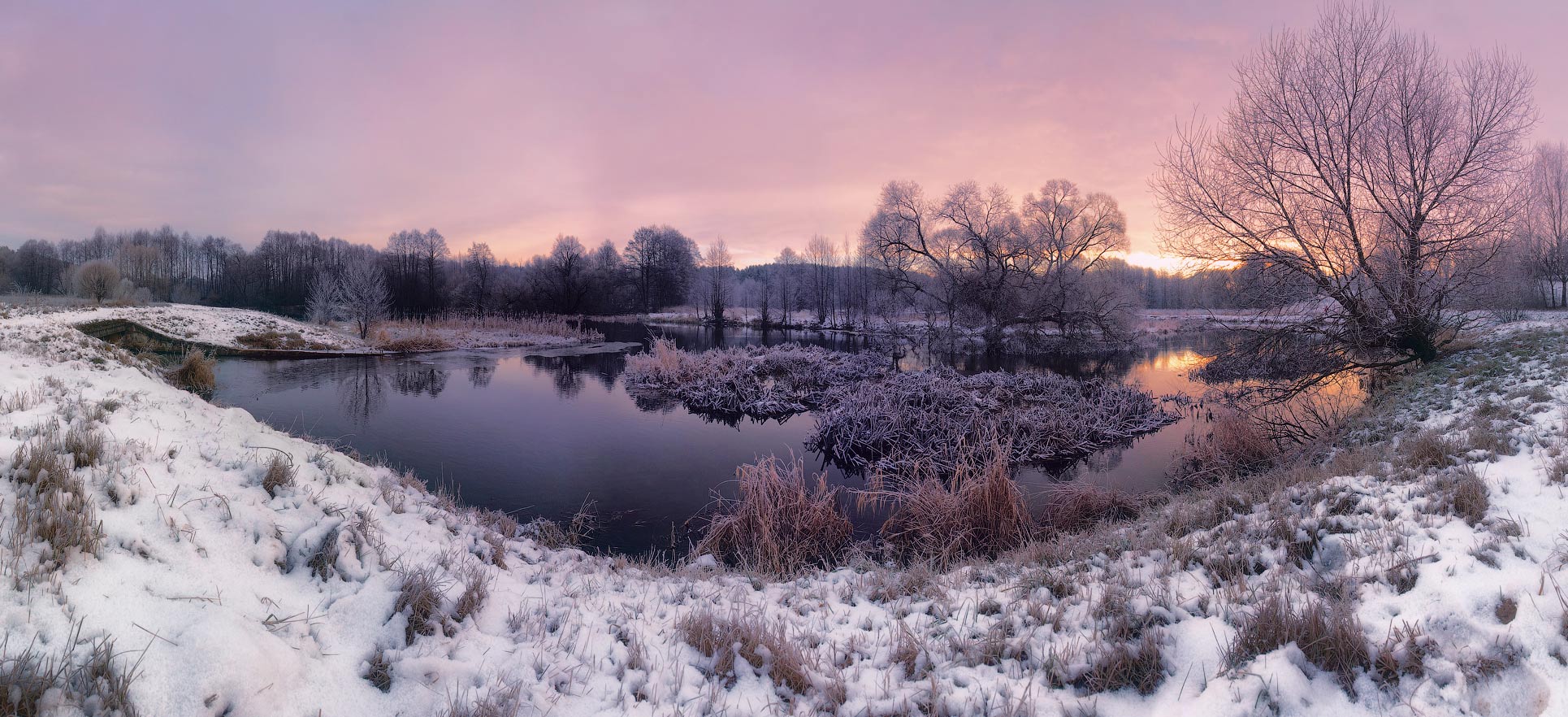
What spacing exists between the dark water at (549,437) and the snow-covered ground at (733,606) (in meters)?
2.96

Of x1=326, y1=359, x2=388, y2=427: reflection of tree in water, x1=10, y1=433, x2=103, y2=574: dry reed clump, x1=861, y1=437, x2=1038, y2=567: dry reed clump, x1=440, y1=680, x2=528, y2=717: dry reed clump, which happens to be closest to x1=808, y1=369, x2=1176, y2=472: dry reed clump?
x1=861, y1=437, x2=1038, y2=567: dry reed clump

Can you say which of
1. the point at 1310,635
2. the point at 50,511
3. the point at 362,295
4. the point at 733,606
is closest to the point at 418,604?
the point at 50,511

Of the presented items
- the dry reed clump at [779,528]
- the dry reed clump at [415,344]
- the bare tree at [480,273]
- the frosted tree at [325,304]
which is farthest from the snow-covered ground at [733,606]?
the bare tree at [480,273]

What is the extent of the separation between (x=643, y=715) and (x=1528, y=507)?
519 cm

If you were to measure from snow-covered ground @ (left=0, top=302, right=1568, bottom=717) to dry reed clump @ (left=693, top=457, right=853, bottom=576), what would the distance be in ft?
3.81

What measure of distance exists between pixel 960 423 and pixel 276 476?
31.5ft

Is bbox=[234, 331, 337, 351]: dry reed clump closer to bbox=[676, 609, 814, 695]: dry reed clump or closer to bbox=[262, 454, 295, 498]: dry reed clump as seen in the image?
bbox=[262, 454, 295, 498]: dry reed clump

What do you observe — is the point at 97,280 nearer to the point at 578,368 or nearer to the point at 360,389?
the point at 360,389

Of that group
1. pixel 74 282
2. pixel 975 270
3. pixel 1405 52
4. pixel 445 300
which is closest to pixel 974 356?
pixel 975 270

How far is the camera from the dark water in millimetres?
8023

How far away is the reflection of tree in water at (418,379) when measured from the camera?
15.7m

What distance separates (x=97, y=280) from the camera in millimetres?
29547

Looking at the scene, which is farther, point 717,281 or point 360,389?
point 717,281

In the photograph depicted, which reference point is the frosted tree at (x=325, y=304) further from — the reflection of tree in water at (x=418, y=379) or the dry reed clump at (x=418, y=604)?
the dry reed clump at (x=418, y=604)
